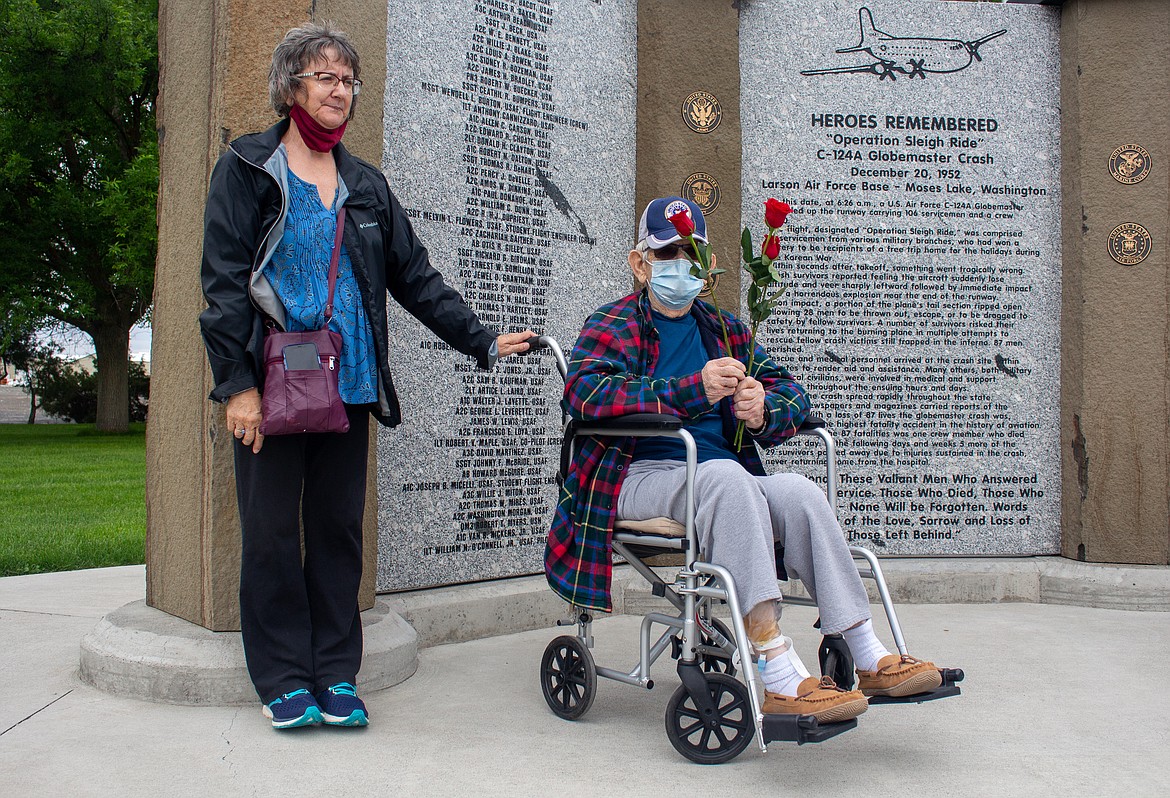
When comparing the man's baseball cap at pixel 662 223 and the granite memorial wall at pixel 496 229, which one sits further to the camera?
the granite memorial wall at pixel 496 229

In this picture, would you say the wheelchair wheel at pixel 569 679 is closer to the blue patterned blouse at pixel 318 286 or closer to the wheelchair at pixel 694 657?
the wheelchair at pixel 694 657

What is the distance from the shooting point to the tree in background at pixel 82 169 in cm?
1797

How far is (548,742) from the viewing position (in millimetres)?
2818

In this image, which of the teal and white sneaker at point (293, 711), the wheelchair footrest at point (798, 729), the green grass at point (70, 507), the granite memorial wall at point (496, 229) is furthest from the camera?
the green grass at point (70, 507)

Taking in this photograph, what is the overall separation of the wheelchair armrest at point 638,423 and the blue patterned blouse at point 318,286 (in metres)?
0.69

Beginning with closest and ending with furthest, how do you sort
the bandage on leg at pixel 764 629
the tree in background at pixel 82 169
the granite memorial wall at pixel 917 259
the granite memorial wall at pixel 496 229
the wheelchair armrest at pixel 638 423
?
the bandage on leg at pixel 764 629 → the wheelchair armrest at pixel 638 423 → the granite memorial wall at pixel 496 229 → the granite memorial wall at pixel 917 259 → the tree in background at pixel 82 169

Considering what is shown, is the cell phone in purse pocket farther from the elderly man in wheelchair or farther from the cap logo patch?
the cap logo patch

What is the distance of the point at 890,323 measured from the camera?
5.10 m

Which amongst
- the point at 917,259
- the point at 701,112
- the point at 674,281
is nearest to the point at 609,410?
the point at 674,281

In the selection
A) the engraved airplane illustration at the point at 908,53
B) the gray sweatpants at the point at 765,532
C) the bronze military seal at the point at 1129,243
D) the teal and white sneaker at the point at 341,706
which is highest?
the engraved airplane illustration at the point at 908,53

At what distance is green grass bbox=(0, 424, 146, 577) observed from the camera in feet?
19.6

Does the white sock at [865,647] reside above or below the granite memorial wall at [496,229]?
below

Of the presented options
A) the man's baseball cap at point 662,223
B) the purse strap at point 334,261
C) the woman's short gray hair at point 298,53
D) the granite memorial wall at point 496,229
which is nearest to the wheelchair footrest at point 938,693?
the man's baseball cap at point 662,223

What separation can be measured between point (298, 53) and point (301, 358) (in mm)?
Result: 882
